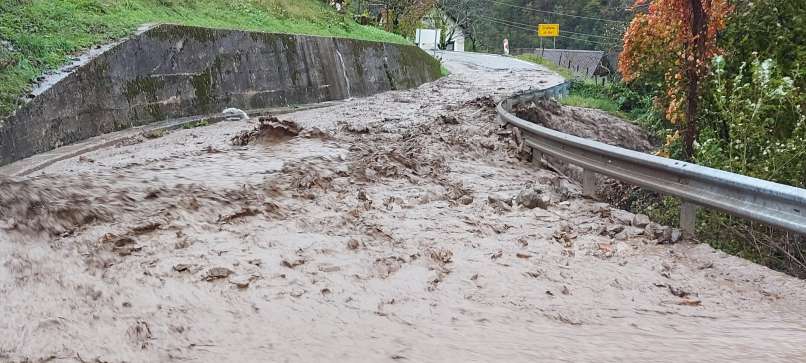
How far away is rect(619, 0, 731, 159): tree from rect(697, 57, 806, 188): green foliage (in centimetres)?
134

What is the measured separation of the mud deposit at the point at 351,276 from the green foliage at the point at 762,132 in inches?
108

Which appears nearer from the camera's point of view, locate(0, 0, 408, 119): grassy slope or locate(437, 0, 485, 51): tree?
locate(0, 0, 408, 119): grassy slope

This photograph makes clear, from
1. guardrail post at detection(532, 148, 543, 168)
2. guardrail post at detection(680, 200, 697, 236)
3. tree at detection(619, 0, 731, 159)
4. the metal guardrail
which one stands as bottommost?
guardrail post at detection(532, 148, 543, 168)

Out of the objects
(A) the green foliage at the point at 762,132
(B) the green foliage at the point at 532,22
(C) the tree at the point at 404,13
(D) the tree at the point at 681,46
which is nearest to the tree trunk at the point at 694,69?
(D) the tree at the point at 681,46

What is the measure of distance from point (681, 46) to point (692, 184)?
713 cm

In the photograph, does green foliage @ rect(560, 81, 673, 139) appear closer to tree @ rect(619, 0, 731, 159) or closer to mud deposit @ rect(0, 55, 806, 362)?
tree @ rect(619, 0, 731, 159)

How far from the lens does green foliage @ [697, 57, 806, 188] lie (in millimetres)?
8234

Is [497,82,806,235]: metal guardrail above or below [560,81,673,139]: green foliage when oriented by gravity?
above

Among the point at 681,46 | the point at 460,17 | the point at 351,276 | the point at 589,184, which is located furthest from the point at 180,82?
the point at 460,17

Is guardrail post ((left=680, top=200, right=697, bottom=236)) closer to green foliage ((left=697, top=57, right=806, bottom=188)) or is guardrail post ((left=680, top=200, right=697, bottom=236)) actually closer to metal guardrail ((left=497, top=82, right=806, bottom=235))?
metal guardrail ((left=497, top=82, right=806, bottom=235))

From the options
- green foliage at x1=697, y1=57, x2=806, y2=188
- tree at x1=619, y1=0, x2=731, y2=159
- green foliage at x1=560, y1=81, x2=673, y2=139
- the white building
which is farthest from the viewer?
the white building

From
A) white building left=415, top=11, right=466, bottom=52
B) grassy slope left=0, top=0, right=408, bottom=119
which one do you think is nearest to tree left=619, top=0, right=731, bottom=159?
grassy slope left=0, top=0, right=408, bottom=119

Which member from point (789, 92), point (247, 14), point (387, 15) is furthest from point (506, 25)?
point (789, 92)

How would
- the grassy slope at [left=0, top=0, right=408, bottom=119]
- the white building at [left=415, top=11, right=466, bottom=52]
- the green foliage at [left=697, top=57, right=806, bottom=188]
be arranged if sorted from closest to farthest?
the green foliage at [left=697, top=57, right=806, bottom=188]
the grassy slope at [left=0, top=0, right=408, bottom=119]
the white building at [left=415, top=11, right=466, bottom=52]
